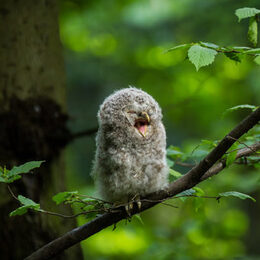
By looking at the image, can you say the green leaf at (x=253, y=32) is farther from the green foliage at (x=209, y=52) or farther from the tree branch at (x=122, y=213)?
the tree branch at (x=122, y=213)

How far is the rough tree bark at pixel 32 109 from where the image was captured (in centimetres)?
249

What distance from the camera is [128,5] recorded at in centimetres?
616

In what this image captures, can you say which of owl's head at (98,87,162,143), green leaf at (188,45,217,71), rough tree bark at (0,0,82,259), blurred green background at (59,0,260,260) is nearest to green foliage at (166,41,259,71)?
green leaf at (188,45,217,71)

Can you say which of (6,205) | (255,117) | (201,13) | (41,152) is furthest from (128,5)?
(255,117)

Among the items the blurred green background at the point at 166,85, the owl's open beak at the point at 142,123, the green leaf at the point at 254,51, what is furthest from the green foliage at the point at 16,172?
the blurred green background at the point at 166,85

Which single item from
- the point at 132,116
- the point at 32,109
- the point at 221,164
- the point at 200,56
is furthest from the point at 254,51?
the point at 32,109

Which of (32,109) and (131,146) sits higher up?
(32,109)

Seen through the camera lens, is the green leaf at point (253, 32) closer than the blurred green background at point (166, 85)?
Yes

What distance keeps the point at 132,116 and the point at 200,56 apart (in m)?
0.45

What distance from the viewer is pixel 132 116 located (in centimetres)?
193

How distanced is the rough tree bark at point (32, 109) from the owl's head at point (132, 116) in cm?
91

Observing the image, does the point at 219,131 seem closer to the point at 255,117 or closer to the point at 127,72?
the point at 127,72

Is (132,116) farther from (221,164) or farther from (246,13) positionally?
(246,13)

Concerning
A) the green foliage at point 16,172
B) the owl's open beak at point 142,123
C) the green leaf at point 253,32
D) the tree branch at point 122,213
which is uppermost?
the green leaf at point 253,32
